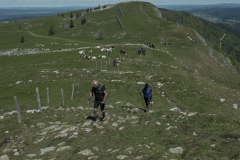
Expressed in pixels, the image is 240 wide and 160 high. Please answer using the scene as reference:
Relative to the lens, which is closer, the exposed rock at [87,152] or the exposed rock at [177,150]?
the exposed rock at [177,150]

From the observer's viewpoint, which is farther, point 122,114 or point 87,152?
point 122,114

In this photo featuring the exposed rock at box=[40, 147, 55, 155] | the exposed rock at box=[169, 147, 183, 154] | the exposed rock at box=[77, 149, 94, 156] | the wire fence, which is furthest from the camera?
the wire fence

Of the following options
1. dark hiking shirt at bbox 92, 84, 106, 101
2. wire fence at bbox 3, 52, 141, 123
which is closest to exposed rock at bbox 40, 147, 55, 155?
dark hiking shirt at bbox 92, 84, 106, 101

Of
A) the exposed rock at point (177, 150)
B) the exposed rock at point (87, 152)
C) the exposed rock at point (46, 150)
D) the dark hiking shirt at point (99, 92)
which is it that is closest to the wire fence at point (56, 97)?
the dark hiking shirt at point (99, 92)

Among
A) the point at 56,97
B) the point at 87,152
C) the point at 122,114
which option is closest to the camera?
the point at 87,152

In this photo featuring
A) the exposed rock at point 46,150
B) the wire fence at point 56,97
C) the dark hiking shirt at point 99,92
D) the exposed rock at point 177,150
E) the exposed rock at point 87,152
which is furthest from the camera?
the wire fence at point 56,97

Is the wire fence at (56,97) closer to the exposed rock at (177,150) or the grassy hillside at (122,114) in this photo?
the grassy hillside at (122,114)

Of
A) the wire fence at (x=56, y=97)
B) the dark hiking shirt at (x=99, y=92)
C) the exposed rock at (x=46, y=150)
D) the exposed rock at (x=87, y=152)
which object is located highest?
the dark hiking shirt at (x=99, y=92)

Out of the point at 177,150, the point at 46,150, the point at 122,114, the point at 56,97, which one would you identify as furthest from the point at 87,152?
the point at 56,97

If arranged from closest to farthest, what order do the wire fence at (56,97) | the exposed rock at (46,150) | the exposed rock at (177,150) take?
the exposed rock at (177,150), the exposed rock at (46,150), the wire fence at (56,97)

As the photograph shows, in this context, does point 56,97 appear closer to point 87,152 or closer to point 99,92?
point 99,92

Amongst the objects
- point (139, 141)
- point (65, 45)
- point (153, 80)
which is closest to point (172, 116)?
point (139, 141)

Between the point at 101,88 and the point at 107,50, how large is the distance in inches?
1477

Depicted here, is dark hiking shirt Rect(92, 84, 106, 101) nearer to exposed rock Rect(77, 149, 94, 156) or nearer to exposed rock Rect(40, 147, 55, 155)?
exposed rock Rect(40, 147, 55, 155)
